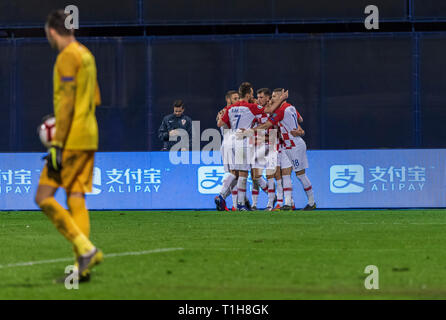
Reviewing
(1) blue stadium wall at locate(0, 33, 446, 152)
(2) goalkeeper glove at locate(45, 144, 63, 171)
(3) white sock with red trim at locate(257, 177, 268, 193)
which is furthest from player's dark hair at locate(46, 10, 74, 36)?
(1) blue stadium wall at locate(0, 33, 446, 152)

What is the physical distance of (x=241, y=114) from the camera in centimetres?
1898

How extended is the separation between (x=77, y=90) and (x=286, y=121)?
11.9m

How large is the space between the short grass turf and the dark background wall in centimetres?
955

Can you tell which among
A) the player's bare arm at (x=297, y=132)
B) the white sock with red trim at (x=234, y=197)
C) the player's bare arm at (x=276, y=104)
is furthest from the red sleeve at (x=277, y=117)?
the white sock with red trim at (x=234, y=197)

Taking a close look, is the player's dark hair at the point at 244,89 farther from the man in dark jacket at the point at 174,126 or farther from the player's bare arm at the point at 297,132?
the man in dark jacket at the point at 174,126

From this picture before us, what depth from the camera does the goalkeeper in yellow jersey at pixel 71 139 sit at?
7453 millimetres

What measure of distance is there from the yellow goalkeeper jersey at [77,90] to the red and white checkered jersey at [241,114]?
37.5 ft

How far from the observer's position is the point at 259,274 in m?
8.02

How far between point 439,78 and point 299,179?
7886mm

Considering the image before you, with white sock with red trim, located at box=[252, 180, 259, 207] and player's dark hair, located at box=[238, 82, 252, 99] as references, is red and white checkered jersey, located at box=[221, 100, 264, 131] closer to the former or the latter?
player's dark hair, located at box=[238, 82, 252, 99]

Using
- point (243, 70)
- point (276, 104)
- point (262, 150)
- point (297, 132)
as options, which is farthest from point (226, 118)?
point (243, 70)
